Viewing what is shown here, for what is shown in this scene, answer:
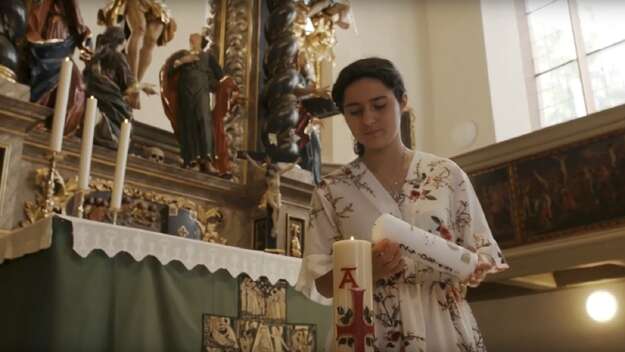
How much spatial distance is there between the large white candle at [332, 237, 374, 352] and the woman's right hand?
0.12 metres

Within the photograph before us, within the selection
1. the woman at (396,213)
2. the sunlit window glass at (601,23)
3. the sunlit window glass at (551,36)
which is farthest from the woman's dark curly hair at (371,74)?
the sunlit window glass at (551,36)

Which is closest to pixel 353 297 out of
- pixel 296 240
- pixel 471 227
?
pixel 471 227

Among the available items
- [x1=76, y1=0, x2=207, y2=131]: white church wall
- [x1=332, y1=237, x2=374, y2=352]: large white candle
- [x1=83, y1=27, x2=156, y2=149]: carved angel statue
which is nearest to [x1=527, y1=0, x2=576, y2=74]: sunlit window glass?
[x1=76, y1=0, x2=207, y2=131]: white church wall

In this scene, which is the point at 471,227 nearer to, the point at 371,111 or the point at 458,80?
the point at 371,111

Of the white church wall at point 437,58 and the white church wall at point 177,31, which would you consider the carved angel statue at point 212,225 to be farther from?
the white church wall at point 437,58

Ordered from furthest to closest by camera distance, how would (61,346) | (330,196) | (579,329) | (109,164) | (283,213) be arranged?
(579,329)
(283,213)
(109,164)
(61,346)
(330,196)

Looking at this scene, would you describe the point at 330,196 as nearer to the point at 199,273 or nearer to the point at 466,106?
the point at 199,273

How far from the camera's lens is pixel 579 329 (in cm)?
665

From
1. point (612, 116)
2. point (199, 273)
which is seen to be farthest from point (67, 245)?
point (612, 116)

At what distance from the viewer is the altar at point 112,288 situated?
2.14 meters

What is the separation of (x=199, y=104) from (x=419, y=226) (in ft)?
10.4

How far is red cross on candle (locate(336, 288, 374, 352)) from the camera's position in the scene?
1.03 metres

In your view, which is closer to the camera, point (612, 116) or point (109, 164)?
point (109, 164)

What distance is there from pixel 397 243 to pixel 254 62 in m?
4.04
